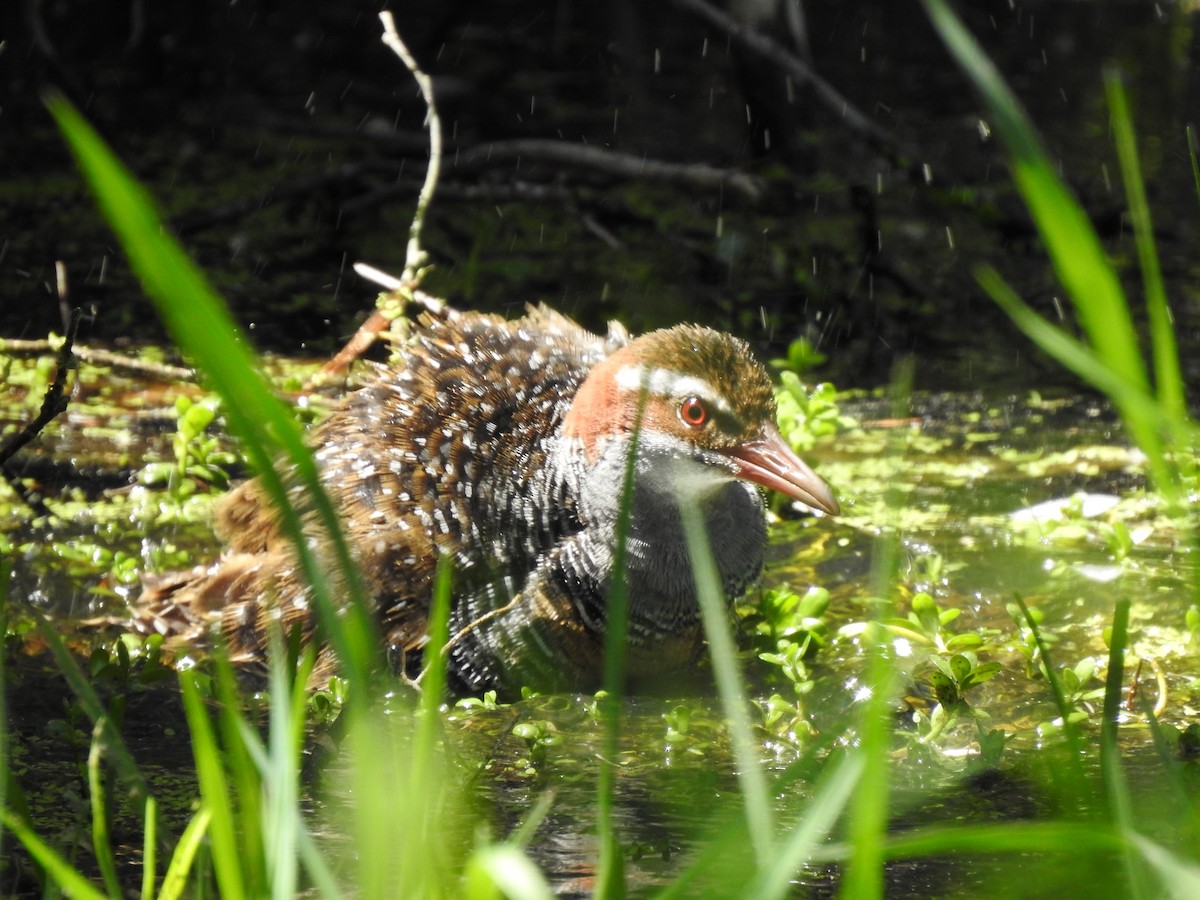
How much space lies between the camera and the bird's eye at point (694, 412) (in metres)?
3.82

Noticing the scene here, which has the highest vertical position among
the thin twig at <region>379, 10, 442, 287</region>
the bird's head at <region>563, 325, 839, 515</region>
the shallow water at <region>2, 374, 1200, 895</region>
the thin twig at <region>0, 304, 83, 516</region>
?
the thin twig at <region>379, 10, 442, 287</region>

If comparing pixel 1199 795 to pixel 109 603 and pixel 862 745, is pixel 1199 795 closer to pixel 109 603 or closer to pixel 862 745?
pixel 862 745

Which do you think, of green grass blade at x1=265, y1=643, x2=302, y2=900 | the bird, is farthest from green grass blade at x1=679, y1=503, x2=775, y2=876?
the bird

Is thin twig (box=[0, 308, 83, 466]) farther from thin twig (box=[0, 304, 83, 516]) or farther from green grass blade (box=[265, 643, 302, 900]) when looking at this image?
green grass blade (box=[265, 643, 302, 900])

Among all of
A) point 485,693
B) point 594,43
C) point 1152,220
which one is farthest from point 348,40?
point 485,693

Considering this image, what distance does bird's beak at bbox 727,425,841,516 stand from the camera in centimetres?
377

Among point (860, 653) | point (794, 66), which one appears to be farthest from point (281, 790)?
point (794, 66)

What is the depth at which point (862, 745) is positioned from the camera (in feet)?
5.11

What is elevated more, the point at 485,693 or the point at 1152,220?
the point at 1152,220

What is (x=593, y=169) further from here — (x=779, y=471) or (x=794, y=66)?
(x=779, y=471)

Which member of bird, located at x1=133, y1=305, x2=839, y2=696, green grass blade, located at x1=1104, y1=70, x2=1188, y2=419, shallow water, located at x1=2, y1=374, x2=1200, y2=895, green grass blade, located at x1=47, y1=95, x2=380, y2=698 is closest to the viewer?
green grass blade, located at x1=47, y1=95, x2=380, y2=698

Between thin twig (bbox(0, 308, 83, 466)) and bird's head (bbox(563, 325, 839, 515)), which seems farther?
bird's head (bbox(563, 325, 839, 515))

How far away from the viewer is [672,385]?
3.83 m

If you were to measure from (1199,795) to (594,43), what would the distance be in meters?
8.67
